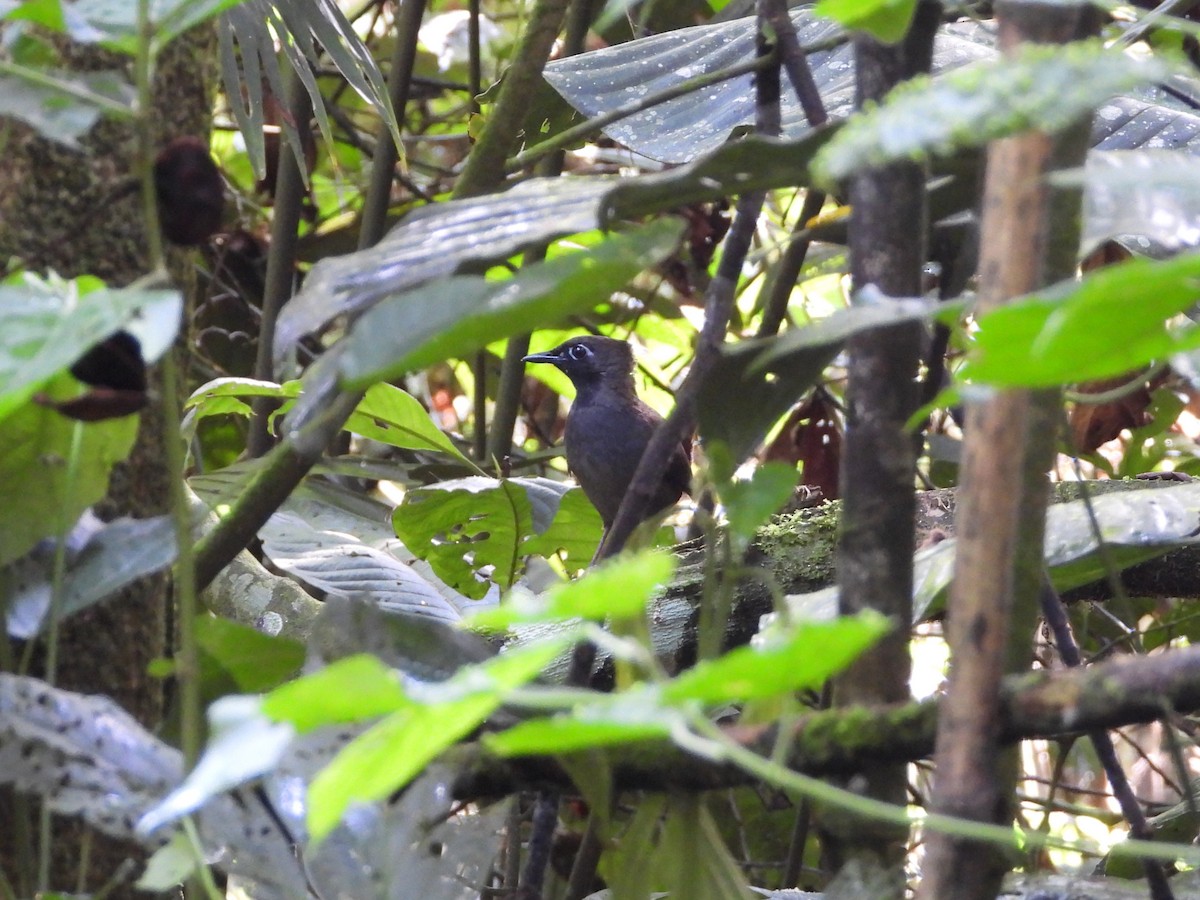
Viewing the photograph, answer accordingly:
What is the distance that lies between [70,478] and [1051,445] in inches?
24.3

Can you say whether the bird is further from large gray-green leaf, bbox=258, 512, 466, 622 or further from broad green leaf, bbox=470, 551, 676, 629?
broad green leaf, bbox=470, 551, 676, 629

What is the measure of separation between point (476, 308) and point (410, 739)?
27 centimetres

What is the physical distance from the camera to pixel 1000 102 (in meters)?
0.49

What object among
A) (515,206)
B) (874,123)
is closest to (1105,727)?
(874,123)

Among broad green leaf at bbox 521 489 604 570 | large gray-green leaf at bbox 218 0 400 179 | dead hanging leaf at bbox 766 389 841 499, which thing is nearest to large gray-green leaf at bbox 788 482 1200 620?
large gray-green leaf at bbox 218 0 400 179

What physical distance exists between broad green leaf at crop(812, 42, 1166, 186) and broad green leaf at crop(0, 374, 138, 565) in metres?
0.55

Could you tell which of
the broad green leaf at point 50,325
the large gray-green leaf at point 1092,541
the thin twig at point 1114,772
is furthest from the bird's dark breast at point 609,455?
the broad green leaf at point 50,325

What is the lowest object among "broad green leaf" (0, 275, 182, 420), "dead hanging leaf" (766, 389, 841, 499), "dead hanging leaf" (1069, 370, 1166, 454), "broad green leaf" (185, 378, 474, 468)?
"broad green leaf" (0, 275, 182, 420)

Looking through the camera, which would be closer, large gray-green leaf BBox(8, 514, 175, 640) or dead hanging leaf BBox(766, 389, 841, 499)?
large gray-green leaf BBox(8, 514, 175, 640)

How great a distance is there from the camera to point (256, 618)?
7.17ft

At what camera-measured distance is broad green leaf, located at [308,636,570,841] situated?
1.41ft

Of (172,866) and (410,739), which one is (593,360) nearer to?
(172,866)

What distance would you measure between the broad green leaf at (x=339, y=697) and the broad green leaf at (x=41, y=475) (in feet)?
1.50

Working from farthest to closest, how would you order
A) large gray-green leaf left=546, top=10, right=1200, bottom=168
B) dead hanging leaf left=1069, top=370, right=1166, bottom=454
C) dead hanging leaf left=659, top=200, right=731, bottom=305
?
dead hanging leaf left=659, top=200, right=731, bottom=305, dead hanging leaf left=1069, top=370, right=1166, bottom=454, large gray-green leaf left=546, top=10, right=1200, bottom=168
